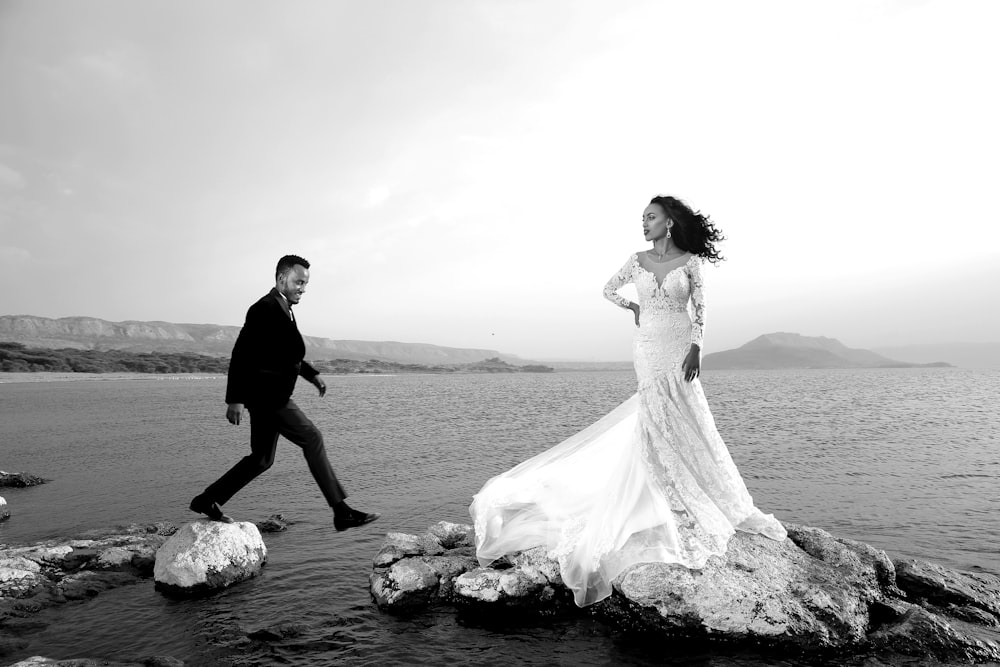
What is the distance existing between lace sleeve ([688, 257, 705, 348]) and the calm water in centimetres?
305

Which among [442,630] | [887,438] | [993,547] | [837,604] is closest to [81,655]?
[442,630]

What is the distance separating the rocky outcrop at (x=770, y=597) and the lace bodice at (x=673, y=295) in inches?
95.9

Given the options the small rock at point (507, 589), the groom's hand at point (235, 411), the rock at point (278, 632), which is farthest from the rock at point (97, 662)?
the small rock at point (507, 589)

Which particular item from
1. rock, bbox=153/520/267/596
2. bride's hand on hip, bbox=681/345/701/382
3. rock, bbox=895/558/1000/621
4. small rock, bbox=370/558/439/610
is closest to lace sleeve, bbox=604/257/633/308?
bride's hand on hip, bbox=681/345/701/382

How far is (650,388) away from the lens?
6375mm

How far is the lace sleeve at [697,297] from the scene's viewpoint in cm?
606

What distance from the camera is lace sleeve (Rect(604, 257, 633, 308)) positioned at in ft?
21.8

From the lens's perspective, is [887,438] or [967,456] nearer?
[967,456]

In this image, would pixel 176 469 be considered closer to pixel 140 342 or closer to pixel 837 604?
pixel 837 604

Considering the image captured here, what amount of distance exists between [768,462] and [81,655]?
18.0 m

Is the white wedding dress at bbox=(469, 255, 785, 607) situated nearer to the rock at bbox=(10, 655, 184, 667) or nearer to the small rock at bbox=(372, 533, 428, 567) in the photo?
the small rock at bbox=(372, 533, 428, 567)

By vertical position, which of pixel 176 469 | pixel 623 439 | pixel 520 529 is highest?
pixel 623 439

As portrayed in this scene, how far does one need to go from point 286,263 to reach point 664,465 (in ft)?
→ 16.0

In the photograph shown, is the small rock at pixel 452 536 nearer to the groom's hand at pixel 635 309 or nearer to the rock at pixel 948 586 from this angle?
the groom's hand at pixel 635 309
